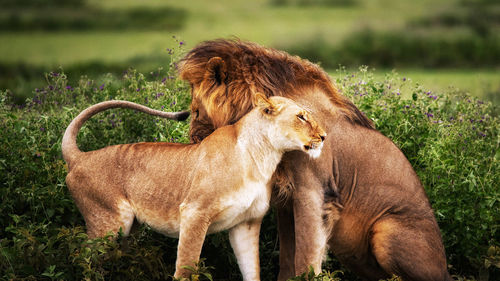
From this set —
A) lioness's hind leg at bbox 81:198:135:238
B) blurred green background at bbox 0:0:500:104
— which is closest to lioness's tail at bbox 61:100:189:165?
lioness's hind leg at bbox 81:198:135:238

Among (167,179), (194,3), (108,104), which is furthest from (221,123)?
(194,3)

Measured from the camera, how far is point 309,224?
4.38m

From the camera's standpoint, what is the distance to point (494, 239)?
5.51 metres

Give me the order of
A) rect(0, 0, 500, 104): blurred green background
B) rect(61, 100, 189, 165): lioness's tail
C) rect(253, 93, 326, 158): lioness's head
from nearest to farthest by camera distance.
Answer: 1. rect(253, 93, 326, 158): lioness's head
2. rect(61, 100, 189, 165): lioness's tail
3. rect(0, 0, 500, 104): blurred green background

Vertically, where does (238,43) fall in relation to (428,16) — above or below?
above

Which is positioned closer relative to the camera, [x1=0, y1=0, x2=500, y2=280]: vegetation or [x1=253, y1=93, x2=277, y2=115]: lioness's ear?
[x1=253, y1=93, x2=277, y2=115]: lioness's ear

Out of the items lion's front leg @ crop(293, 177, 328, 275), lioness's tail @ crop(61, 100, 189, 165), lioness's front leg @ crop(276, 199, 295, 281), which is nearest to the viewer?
lion's front leg @ crop(293, 177, 328, 275)

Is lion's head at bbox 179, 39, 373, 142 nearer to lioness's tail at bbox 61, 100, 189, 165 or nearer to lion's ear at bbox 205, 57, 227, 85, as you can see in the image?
lion's ear at bbox 205, 57, 227, 85

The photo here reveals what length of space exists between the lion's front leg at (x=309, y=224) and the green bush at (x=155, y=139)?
249 mm

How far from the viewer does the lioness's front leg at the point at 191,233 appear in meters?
4.09

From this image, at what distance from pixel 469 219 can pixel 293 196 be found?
78.0 inches

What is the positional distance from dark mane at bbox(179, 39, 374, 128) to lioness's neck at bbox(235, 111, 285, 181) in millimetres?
390

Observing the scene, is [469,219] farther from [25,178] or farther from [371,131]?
[25,178]

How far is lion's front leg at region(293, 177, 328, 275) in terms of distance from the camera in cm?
437
